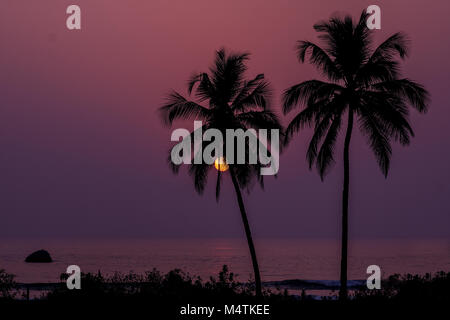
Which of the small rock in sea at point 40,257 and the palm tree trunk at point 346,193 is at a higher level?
the palm tree trunk at point 346,193

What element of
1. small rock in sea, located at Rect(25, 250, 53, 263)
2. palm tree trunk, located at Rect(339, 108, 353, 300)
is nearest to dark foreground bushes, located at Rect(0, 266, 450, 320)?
palm tree trunk, located at Rect(339, 108, 353, 300)

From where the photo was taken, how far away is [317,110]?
28.9m

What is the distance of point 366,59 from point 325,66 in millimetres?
1723

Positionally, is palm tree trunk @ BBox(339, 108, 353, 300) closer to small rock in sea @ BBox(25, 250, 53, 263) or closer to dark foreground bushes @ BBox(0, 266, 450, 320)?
dark foreground bushes @ BBox(0, 266, 450, 320)

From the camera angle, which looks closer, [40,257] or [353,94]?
[353,94]
